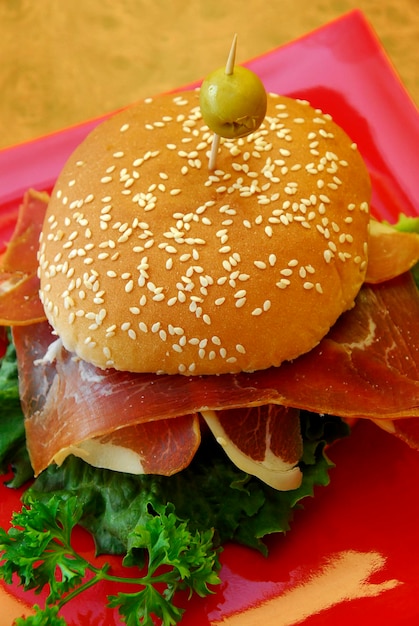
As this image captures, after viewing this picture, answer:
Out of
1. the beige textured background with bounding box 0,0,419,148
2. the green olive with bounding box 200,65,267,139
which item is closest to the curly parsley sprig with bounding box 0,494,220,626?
the green olive with bounding box 200,65,267,139

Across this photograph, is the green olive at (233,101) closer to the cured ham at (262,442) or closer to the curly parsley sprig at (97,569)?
the cured ham at (262,442)

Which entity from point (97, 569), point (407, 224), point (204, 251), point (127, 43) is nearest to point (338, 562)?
point (97, 569)

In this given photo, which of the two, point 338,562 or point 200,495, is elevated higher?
point 200,495

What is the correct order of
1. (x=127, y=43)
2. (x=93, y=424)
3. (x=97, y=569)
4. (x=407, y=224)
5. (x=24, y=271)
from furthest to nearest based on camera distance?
(x=127, y=43)
(x=407, y=224)
(x=24, y=271)
(x=93, y=424)
(x=97, y=569)

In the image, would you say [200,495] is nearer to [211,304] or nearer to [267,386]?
[267,386]

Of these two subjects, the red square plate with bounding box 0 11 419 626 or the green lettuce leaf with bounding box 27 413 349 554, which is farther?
the green lettuce leaf with bounding box 27 413 349 554

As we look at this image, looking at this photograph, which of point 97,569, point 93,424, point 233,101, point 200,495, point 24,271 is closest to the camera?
point 233,101

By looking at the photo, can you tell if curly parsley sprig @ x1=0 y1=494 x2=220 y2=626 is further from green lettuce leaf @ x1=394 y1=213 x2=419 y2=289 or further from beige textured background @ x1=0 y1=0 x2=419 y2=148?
beige textured background @ x1=0 y1=0 x2=419 y2=148
